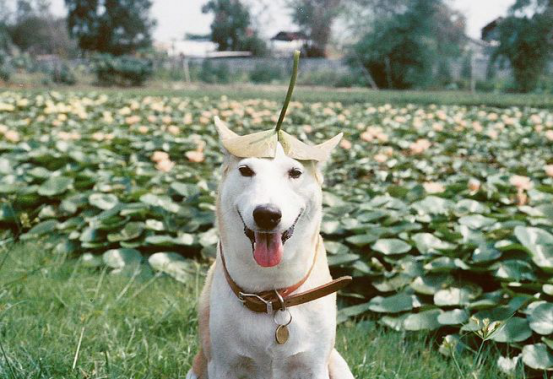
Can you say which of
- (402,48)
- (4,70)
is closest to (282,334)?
(4,70)

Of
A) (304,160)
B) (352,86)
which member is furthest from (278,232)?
(352,86)

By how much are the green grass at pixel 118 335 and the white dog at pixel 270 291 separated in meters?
0.47

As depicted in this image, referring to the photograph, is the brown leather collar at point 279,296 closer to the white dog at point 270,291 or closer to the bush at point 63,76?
the white dog at point 270,291

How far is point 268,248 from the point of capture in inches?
51.2

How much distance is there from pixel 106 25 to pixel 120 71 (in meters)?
12.8

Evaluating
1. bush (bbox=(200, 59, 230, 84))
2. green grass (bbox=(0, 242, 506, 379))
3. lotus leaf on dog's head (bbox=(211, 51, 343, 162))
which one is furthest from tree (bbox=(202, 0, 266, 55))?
lotus leaf on dog's head (bbox=(211, 51, 343, 162))

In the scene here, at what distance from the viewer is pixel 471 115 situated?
8.03m

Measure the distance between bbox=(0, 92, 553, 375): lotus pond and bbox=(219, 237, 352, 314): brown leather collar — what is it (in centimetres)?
37

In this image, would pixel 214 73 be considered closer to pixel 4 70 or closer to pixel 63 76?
pixel 63 76

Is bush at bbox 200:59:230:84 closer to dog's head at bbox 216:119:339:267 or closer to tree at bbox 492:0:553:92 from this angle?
tree at bbox 492:0:553:92

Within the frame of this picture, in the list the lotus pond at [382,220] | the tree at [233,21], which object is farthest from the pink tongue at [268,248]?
the tree at [233,21]

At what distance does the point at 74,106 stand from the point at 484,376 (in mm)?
5781

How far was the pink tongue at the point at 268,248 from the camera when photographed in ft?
4.26

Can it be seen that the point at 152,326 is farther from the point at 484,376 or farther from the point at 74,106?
the point at 74,106
